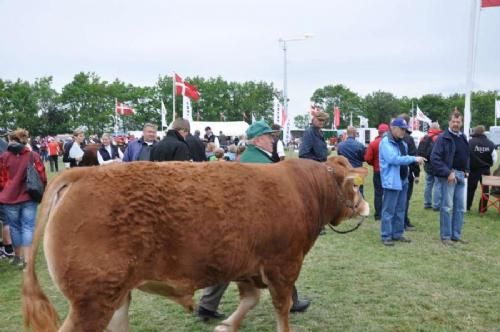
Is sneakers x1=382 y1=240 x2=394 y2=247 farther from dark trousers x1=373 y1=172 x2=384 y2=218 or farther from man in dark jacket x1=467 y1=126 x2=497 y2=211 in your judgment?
man in dark jacket x1=467 y1=126 x2=497 y2=211

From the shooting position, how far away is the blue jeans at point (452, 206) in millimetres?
8078

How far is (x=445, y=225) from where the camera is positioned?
834 cm

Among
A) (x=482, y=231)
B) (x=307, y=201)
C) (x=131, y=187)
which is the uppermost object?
(x=131, y=187)

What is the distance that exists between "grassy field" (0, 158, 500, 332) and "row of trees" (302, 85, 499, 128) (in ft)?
284

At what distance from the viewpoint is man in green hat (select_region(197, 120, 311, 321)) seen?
4.74 m

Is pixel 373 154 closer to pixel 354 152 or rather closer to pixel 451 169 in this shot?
pixel 354 152

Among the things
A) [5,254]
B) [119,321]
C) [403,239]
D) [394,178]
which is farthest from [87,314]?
[403,239]

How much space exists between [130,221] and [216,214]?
634 mm

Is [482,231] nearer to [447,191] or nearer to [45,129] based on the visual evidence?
[447,191]

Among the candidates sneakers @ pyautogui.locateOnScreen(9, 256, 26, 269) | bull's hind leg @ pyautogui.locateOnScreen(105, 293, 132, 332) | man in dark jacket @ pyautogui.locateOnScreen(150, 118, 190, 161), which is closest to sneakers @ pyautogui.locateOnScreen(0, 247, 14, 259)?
sneakers @ pyautogui.locateOnScreen(9, 256, 26, 269)

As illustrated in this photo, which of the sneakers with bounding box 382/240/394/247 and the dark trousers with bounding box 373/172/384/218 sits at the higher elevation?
the dark trousers with bounding box 373/172/384/218

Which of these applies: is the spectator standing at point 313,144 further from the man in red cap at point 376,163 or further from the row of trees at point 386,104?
the row of trees at point 386,104

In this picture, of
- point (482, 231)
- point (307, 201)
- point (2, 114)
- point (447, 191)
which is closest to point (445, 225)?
point (447, 191)

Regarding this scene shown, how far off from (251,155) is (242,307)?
5.03 feet
